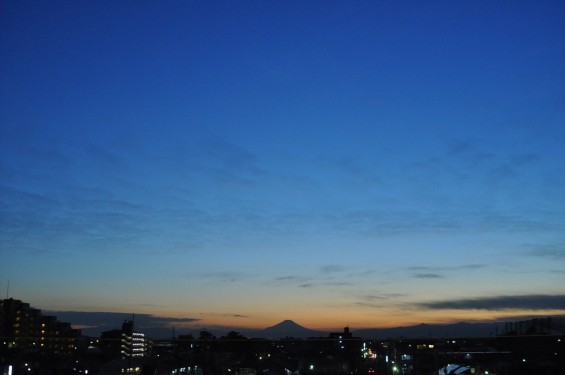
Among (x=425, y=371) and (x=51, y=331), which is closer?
(x=425, y=371)

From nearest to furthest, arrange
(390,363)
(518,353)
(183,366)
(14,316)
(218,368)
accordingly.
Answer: (390,363), (218,368), (183,366), (518,353), (14,316)

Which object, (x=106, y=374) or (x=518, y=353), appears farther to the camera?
(x=518, y=353)

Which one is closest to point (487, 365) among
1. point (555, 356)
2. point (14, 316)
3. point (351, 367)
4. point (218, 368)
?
point (555, 356)

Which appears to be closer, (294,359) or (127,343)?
(127,343)

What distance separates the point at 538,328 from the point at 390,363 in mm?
12325

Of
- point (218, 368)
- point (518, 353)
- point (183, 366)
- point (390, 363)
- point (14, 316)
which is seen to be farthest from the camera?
point (14, 316)

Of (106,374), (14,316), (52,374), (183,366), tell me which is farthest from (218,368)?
(14,316)

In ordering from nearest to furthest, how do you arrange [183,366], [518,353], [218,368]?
1. [218,368]
2. [183,366]
3. [518,353]

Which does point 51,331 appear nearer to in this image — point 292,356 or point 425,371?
point 292,356

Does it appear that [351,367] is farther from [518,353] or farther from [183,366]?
[518,353]

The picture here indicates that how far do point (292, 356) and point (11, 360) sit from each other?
10253mm

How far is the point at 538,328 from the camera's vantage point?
76.4 ft

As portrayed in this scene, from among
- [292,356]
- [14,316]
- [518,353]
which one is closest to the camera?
[518,353]

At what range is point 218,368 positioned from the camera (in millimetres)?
16375
